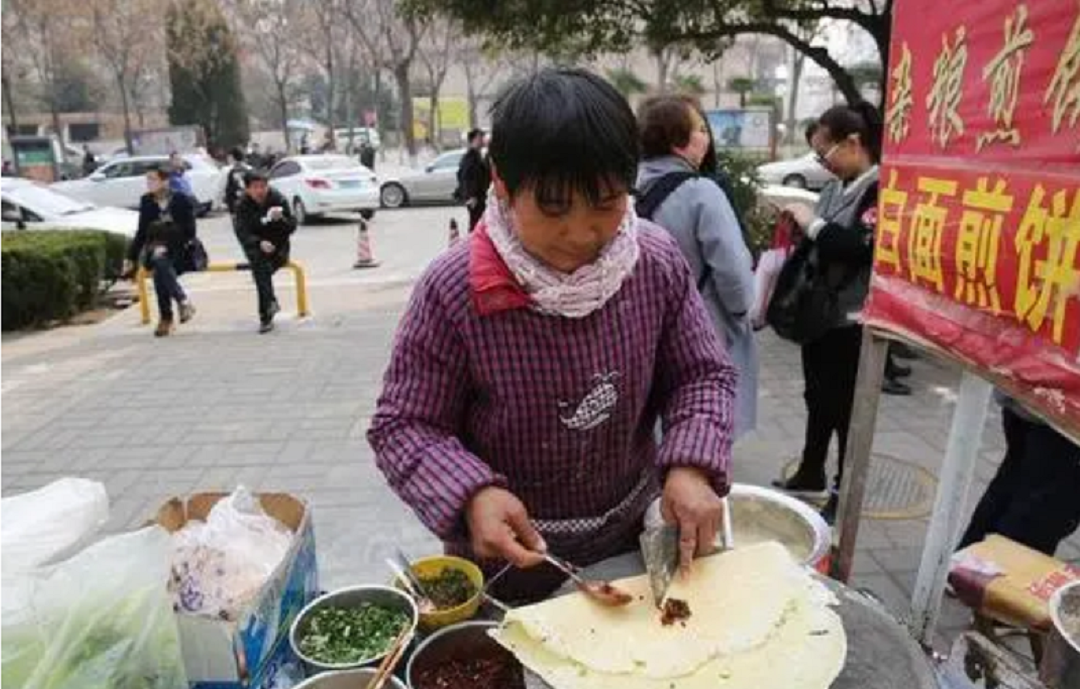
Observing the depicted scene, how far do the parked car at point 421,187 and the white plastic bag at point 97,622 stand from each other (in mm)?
17977

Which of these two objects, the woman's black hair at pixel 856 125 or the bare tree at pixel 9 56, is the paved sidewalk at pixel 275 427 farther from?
the bare tree at pixel 9 56

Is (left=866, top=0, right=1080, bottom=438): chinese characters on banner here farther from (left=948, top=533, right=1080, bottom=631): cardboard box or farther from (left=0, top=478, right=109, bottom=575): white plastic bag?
(left=0, top=478, right=109, bottom=575): white plastic bag

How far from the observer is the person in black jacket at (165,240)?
7.79m

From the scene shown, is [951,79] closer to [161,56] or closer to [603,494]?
[603,494]

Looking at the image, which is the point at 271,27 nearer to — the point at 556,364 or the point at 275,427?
the point at 275,427

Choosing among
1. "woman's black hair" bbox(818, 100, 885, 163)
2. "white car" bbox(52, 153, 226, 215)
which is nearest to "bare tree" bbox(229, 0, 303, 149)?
"white car" bbox(52, 153, 226, 215)

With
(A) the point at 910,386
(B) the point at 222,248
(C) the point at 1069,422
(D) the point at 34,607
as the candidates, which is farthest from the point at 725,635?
(B) the point at 222,248

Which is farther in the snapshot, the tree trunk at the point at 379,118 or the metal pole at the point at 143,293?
the tree trunk at the point at 379,118

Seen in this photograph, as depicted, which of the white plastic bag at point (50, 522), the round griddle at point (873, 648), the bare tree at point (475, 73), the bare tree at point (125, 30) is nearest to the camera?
the round griddle at point (873, 648)

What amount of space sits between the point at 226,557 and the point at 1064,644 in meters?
1.52

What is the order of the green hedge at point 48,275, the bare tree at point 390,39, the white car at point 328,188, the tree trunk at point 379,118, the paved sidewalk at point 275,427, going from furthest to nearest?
the tree trunk at point 379,118 < the bare tree at point 390,39 < the white car at point 328,188 < the green hedge at point 48,275 < the paved sidewalk at point 275,427

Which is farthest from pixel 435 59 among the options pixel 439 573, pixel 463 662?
pixel 463 662

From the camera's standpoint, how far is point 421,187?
19.3 metres

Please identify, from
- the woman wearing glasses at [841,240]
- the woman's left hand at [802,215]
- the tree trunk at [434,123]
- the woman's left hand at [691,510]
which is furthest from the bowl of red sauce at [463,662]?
the tree trunk at [434,123]
